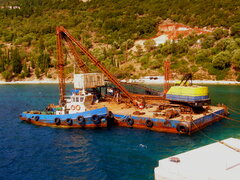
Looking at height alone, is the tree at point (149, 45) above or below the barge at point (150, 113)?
above

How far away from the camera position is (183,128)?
98.3 ft

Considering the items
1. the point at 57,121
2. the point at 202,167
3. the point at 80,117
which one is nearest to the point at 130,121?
the point at 80,117

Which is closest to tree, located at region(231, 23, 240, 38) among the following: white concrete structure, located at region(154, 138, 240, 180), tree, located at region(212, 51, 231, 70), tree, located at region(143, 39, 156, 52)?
tree, located at region(212, 51, 231, 70)

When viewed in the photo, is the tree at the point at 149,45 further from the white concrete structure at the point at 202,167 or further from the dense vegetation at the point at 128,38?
the white concrete structure at the point at 202,167

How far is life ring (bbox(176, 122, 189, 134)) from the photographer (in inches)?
1169

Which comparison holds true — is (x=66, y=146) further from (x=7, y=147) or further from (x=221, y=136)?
(x=221, y=136)

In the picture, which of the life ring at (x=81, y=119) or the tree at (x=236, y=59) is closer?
the life ring at (x=81, y=119)

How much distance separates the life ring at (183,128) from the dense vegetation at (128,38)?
226 feet

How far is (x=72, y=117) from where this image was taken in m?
34.5

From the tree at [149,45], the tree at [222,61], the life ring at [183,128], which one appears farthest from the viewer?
the tree at [149,45]

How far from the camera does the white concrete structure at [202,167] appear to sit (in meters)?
13.5

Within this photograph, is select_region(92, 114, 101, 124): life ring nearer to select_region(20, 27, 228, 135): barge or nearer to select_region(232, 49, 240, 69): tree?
select_region(20, 27, 228, 135): barge

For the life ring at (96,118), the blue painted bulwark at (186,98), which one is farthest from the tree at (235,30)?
the life ring at (96,118)

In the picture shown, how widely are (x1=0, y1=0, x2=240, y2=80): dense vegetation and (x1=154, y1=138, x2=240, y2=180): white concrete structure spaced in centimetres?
8256
